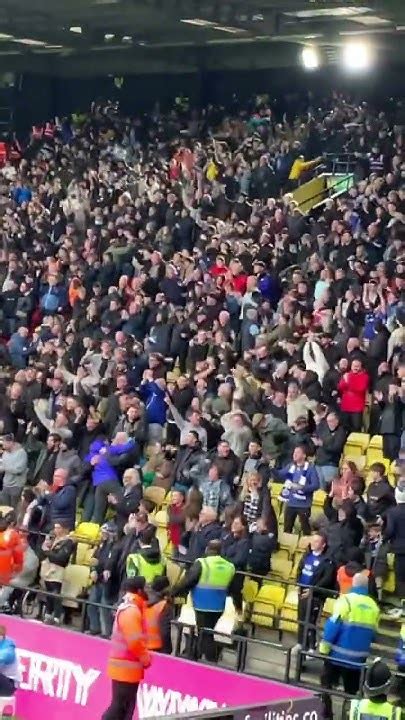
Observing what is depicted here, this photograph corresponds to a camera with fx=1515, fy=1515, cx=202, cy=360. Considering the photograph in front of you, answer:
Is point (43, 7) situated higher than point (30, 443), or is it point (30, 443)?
point (43, 7)

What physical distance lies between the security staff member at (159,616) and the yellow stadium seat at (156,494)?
3.18 meters

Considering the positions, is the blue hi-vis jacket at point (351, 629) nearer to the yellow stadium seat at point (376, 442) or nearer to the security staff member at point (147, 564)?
the security staff member at point (147, 564)

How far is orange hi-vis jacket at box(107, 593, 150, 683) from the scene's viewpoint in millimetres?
12047

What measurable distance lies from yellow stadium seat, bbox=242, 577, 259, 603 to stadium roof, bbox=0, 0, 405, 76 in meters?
13.1

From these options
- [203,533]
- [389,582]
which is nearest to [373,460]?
[389,582]

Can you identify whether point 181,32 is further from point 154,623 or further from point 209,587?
point 154,623

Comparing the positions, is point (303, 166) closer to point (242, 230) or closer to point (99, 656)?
point (242, 230)

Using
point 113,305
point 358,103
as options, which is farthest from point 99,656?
point 358,103

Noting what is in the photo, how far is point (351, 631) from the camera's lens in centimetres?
1302

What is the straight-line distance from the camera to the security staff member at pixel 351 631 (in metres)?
12.9

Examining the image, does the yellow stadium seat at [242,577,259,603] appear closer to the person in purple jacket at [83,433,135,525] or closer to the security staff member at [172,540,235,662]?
the security staff member at [172,540,235,662]

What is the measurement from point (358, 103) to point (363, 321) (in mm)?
15133

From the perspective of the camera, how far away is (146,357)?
68.0 ft

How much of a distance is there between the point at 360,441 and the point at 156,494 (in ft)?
8.16
